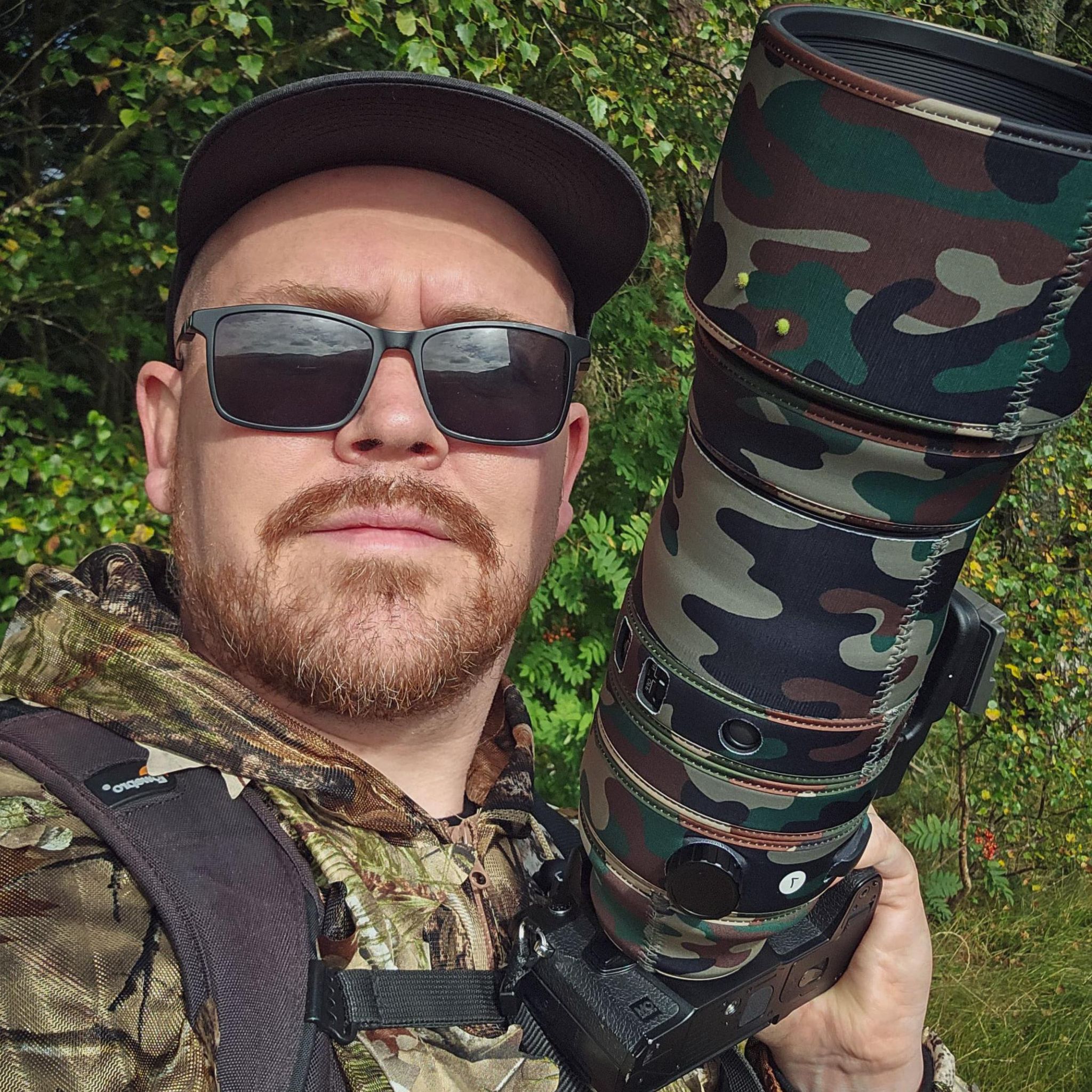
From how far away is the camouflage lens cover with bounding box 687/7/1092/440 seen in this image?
0.92m

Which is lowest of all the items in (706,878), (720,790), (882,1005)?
(882,1005)

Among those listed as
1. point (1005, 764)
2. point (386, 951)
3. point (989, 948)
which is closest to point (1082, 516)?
point (1005, 764)

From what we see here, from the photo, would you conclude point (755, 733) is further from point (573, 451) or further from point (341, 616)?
point (573, 451)

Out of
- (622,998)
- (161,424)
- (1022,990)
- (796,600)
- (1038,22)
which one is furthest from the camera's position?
(1038,22)

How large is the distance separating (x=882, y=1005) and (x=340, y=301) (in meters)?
1.69

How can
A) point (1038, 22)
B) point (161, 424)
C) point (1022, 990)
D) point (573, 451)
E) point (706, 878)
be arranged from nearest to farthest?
point (706, 878), point (161, 424), point (573, 451), point (1022, 990), point (1038, 22)

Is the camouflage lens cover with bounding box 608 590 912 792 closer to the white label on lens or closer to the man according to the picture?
the white label on lens

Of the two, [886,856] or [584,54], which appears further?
[584,54]

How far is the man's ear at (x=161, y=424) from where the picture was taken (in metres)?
1.88

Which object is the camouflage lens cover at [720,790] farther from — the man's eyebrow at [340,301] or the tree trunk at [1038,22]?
the tree trunk at [1038,22]

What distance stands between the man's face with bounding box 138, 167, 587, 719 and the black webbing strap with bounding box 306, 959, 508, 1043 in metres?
0.48

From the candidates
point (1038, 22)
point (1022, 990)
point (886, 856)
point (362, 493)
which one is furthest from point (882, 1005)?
point (1038, 22)

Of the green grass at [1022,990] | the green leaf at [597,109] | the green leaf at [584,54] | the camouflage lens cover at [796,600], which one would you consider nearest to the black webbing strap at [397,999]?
the camouflage lens cover at [796,600]

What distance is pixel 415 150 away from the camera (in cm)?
179
